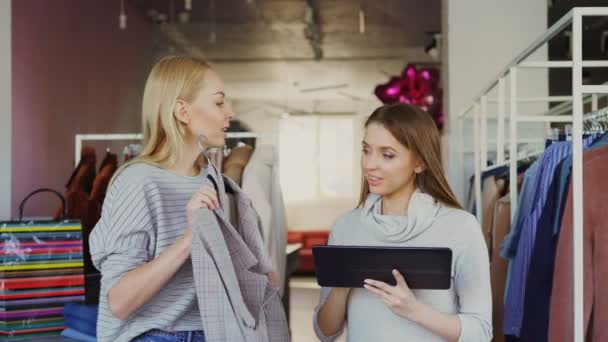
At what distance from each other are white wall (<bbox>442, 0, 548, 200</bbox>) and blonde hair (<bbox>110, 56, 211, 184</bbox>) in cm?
333

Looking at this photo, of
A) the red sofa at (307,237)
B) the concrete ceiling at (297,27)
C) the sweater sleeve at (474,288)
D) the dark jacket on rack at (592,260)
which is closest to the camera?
the sweater sleeve at (474,288)

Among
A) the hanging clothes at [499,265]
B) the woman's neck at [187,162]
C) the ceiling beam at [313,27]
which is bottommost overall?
the hanging clothes at [499,265]

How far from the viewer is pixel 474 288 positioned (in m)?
1.73

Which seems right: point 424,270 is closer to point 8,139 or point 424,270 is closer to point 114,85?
point 8,139

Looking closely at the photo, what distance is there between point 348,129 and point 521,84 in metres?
11.3

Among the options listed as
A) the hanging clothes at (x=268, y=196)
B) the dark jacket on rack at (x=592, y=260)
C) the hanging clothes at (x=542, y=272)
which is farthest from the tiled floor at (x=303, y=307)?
the dark jacket on rack at (x=592, y=260)

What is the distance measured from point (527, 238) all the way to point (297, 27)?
7964 mm

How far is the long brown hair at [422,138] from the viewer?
181 cm

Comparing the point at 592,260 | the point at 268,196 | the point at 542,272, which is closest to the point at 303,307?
the point at 268,196

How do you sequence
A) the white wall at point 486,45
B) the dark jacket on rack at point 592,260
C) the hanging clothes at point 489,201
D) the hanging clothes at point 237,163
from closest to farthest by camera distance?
the dark jacket on rack at point 592,260
the hanging clothes at point 489,201
the hanging clothes at point 237,163
the white wall at point 486,45

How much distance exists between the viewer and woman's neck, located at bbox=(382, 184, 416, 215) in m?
1.87

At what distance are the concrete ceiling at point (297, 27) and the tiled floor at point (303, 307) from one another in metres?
3.23

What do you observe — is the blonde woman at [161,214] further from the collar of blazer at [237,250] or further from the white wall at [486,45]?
the white wall at [486,45]

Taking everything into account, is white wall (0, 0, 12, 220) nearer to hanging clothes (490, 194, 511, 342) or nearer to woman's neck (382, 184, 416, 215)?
hanging clothes (490, 194, 511, 342)
